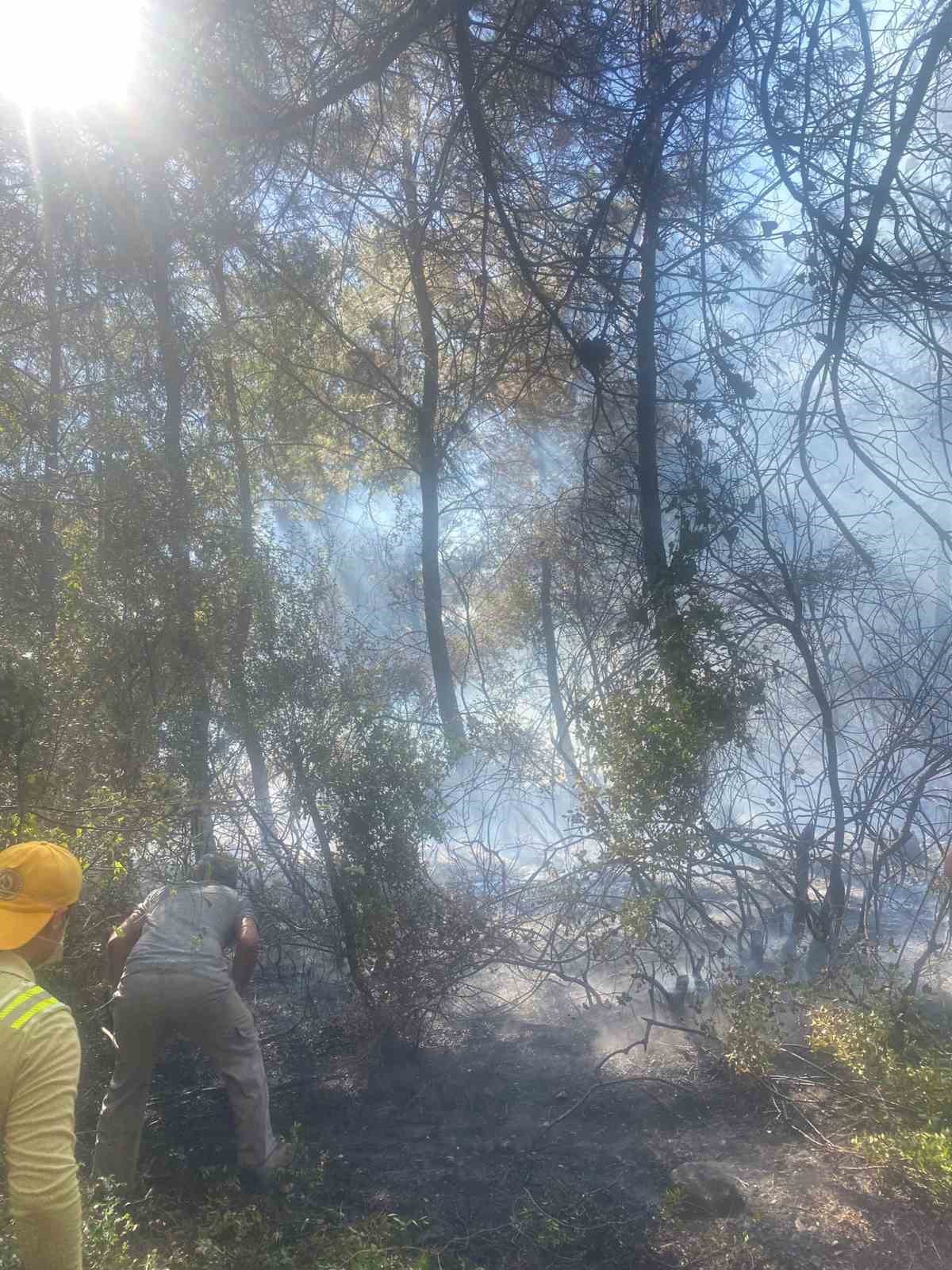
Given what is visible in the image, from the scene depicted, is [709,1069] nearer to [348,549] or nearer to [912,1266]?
[912,1266]

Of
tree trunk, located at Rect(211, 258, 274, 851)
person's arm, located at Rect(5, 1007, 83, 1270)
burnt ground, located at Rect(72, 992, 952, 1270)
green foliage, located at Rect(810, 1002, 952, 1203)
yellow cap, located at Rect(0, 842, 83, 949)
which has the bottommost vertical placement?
burnt ground, located at Rect(72, 992, 952, 1270)

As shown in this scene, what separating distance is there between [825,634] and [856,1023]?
2917 mm

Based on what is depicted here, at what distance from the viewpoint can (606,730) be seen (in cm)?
484

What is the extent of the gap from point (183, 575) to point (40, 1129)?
164 inches

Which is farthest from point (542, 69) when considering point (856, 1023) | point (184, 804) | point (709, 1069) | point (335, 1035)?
point (335, 1035)

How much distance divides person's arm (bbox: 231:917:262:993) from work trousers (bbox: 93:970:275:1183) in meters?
0.27

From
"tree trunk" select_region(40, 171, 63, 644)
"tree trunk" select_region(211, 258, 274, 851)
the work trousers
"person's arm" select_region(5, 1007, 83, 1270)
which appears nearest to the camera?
"person's arm" select_region(5, 1007, 83, 1270)

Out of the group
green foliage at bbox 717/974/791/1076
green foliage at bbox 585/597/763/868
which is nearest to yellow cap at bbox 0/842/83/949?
green foliage at bbox 585/597/763/868

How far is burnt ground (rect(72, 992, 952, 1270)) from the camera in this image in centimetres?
334

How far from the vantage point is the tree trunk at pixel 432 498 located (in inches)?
268

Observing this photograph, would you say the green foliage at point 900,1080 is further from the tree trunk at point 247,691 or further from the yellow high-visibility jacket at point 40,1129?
the tree trunk at point 247,691

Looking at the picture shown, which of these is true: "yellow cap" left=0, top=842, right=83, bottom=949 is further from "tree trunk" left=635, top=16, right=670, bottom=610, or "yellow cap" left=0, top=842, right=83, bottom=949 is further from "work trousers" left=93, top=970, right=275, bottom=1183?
"tree trunk" left=635, top=16, right=670, bottom=610

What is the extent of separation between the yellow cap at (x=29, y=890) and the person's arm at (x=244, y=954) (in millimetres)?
2386

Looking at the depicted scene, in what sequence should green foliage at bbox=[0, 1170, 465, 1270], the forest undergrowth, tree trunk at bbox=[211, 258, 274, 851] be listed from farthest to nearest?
tree trunk at bbox=[211, 258, 274, 851]
the forest undergrowth
green foliage at bbox=[0, 1170, 465, 1270]
